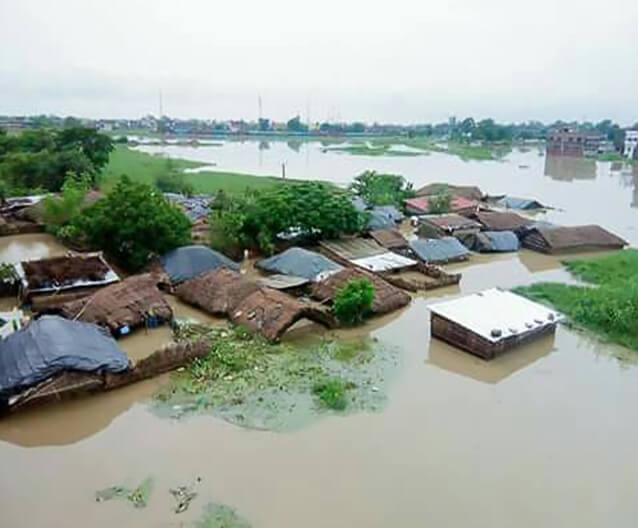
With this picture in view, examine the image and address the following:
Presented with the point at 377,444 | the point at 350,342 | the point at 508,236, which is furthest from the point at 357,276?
the point at 508,236

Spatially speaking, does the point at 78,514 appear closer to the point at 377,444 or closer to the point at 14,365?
the point at 14,365

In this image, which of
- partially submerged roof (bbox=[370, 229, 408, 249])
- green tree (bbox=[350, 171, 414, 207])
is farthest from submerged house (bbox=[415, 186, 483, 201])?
partially submerged roof (bbox=[370, 229, 408, 249])

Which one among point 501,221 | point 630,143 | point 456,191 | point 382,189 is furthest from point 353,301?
point 630,143

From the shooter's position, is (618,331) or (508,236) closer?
(618,331)

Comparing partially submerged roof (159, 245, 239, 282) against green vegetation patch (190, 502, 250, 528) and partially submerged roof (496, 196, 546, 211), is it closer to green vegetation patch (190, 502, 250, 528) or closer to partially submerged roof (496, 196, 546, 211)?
green vegetation patch (190, 502, 250, 528)

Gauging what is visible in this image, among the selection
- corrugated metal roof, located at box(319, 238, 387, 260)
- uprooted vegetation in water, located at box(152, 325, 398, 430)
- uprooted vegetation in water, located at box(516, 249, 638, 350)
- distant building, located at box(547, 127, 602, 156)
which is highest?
distant building, located at box(547, 127, 602, 156)

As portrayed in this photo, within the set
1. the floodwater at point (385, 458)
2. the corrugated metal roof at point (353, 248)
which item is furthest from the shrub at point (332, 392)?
the corrugated metal roof at point (353, 248)
